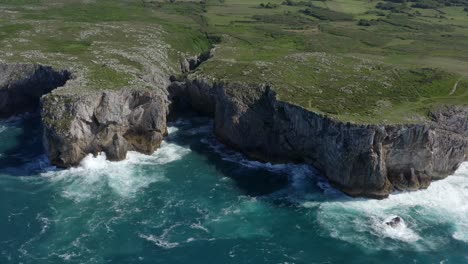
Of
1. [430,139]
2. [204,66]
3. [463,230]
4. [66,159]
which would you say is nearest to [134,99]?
[66,159]

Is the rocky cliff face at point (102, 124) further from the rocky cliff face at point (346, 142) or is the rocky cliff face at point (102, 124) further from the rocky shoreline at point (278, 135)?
the rocky cliff face at point (346, 142)

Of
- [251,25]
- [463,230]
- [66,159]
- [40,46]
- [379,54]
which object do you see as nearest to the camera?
[463,230]

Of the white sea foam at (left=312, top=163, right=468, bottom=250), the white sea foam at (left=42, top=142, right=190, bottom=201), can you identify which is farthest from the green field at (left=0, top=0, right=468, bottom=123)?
the white sea foam at (left=42, top=142, right=190, bottom=201)

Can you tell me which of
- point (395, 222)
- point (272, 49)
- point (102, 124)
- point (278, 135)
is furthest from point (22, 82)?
point (395, 222)

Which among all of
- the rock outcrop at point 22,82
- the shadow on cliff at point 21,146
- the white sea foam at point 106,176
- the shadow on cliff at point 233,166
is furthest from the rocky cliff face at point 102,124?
the rock outcrop at point 22,82

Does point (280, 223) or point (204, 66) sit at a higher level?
point (204, 66)

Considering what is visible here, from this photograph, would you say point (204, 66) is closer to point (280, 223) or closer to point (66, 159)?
point (66, 159)

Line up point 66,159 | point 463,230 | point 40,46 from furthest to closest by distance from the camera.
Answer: point 40,46 < point 66,159 < point 463,230
